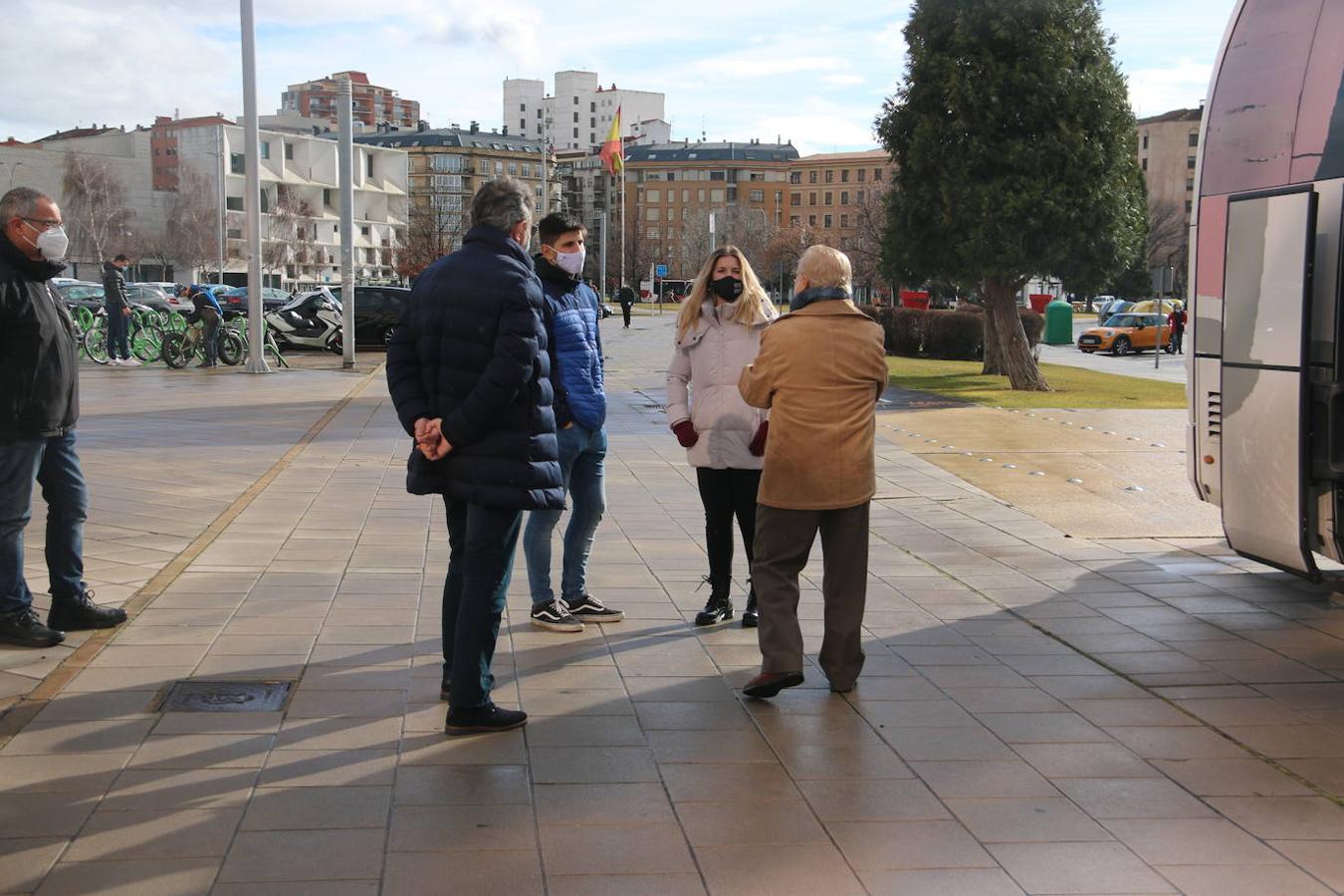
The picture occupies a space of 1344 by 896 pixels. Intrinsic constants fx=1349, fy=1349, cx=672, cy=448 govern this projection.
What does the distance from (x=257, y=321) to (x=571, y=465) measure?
64.8ft

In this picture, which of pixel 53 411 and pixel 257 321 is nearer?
pixel 53 411

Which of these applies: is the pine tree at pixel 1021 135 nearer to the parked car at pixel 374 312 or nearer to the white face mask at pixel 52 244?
the parked car at pixel 374 312

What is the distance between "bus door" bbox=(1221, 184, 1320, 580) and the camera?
6488mm

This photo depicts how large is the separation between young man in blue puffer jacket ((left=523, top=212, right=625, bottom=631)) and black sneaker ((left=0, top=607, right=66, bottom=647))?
2.16 meters

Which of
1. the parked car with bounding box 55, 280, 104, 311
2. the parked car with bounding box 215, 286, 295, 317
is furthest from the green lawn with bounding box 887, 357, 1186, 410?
the parked car with bounding box 55, 280, 104, 311

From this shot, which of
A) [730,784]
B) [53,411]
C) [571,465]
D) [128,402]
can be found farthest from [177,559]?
[128,402]

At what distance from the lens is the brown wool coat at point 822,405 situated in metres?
5.43

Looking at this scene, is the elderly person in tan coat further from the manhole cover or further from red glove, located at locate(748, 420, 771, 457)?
the manhole cover

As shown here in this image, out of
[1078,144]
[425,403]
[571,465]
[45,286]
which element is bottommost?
[571,465]

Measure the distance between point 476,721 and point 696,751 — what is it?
0.82 metres

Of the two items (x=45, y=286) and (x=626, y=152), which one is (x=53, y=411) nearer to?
(x=45, y=286)

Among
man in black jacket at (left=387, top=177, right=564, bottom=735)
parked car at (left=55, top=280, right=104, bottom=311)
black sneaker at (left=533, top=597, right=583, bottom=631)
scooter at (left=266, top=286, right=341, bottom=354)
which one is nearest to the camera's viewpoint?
man in black jacket at (left=387, top=177, right=564, bottom=735)

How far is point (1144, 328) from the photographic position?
46.2m

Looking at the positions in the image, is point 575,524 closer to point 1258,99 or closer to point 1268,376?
point 1268,376
